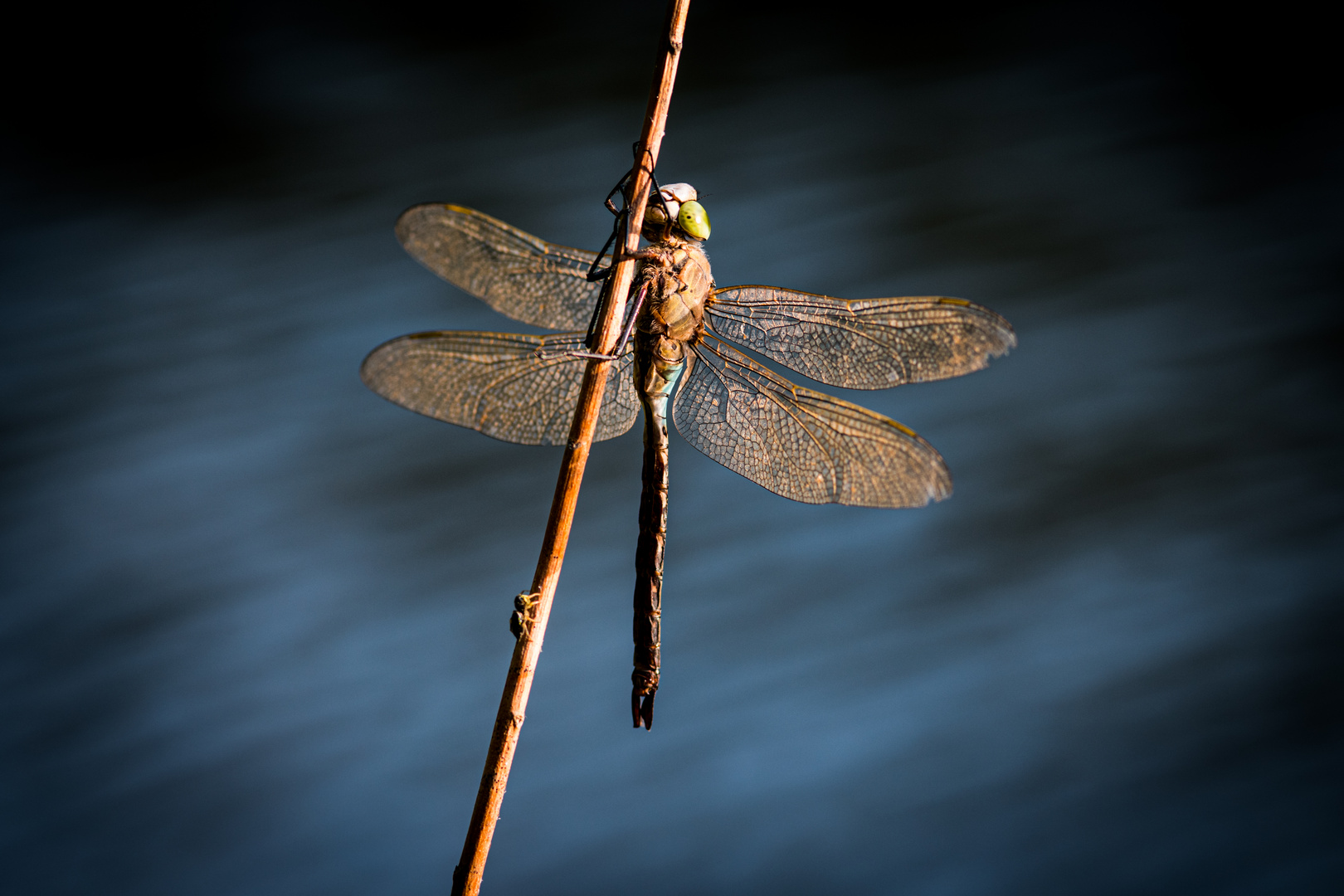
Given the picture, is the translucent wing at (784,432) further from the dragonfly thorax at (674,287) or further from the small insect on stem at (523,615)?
the small insect on stem at (523,615)

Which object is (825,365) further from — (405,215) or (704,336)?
(405,215)

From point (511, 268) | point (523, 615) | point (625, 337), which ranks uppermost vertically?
point (511, 268)

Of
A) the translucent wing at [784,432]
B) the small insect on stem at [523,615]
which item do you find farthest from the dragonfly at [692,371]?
the small insect on stem at [523,615]

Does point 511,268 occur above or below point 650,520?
above

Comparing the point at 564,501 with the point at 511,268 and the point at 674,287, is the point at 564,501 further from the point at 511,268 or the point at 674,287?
the point at 511,268

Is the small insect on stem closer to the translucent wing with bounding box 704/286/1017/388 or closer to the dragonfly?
the dragonfly

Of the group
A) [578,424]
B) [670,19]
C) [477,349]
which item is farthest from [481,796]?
[670,19]

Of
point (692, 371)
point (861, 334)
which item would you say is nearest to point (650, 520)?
point (692, 371)
